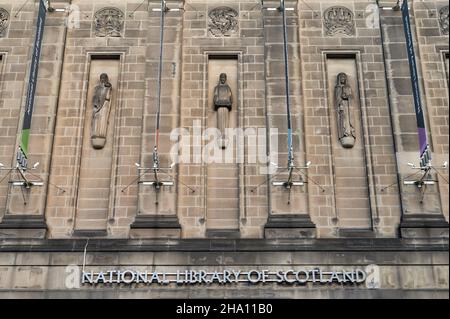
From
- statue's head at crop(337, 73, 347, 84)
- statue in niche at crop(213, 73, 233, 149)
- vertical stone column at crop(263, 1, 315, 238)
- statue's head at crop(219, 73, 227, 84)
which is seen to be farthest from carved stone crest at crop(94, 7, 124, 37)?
statue's head at crop(337, 73, 347, 84)

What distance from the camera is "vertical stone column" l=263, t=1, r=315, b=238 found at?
21.6 m

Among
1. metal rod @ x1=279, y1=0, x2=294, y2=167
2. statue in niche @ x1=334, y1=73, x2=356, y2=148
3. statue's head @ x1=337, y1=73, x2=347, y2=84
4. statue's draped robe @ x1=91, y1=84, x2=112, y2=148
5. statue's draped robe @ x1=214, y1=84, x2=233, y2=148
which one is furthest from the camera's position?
statue's head @ x1=337, y1=73, x2=347, y2=84

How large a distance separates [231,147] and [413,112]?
652 cm

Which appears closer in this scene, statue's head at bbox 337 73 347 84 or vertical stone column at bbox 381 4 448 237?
vertical stone column at bbox 381 4 448 237

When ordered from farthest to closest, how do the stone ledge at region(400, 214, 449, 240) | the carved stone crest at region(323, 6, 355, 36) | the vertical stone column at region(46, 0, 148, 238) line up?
the carved stone crest at region(323, 6, 355, 36) → the vertical stone column at region(46, 0, 148, 238) → the stone ledge at region(400, 214, 449, 240)

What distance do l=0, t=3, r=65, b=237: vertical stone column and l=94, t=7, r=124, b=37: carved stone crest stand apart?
4.33 ft

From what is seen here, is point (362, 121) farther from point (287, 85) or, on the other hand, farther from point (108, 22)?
point (108, 22)

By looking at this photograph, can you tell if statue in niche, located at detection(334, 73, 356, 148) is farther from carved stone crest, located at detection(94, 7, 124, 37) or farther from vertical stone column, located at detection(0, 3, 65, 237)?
vertical stone column, located at detection(0, 3, 65, 237)

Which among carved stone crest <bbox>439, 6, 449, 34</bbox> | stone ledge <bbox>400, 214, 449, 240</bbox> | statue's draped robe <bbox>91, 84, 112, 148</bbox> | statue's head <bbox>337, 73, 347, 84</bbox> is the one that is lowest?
→ stone ledge <bbox>400, 214, 449, 240</bbox>

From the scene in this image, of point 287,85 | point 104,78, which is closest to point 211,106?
point 287,85

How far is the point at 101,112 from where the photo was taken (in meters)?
23.6

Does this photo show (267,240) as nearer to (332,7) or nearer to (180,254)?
(180,254)

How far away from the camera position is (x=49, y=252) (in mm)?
21203

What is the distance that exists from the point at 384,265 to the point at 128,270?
320 inches
